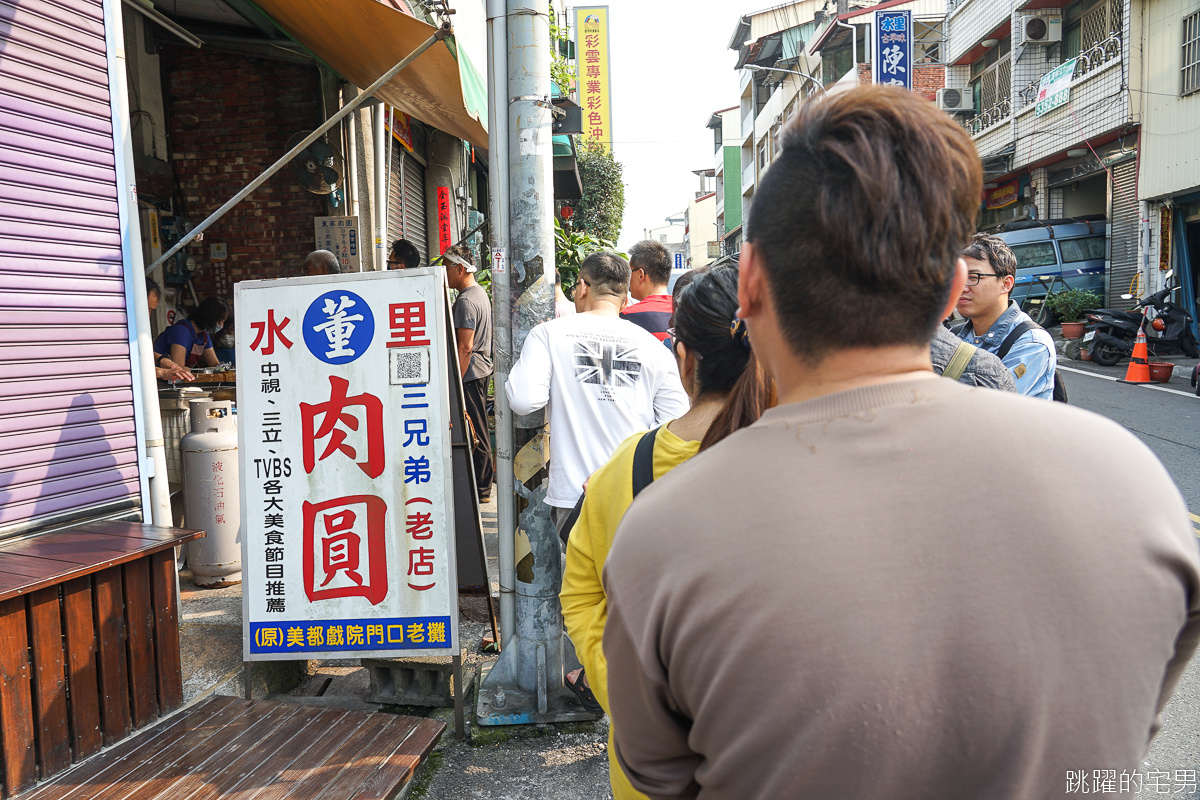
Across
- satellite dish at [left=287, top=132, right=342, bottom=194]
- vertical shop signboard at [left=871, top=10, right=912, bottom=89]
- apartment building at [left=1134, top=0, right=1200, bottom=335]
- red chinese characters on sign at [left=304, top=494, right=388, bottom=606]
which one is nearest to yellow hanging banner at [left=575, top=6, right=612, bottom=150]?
vertical shop signboard at [left=871, top=10, right=912, bottom=89]

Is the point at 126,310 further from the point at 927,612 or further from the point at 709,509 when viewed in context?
the point at 927,612

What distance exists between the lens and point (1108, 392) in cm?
1088

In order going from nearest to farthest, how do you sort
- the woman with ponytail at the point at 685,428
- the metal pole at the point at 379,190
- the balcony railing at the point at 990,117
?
the woman with ponytail at the point at 685,428 < the metal pole at the point at 379,190 < the balcony railing at the point at 990,117

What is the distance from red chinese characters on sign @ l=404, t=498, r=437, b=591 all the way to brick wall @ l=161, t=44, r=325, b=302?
15.6 ft

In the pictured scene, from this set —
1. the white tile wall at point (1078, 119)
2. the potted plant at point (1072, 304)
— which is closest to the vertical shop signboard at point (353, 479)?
the potted plant at point (1072, 304)

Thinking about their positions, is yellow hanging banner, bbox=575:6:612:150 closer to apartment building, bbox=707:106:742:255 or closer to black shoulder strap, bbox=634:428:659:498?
black shoulder strap, bbox=634:428:659:498

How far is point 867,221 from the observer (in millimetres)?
891

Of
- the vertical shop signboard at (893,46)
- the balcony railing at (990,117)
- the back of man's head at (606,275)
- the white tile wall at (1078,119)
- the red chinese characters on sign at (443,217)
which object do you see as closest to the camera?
the back of man's head at (606,275)

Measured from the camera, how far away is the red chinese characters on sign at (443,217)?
10797mm

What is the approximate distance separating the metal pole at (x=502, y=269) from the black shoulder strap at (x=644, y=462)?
1.64 m

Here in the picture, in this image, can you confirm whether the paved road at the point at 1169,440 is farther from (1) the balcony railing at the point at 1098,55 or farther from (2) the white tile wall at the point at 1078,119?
(1) the balcony railing at the point at 1098,55

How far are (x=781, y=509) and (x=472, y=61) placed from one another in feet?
18.0

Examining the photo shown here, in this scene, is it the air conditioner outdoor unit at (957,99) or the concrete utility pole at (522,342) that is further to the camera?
the air conditioner outdoor unit at (957,99)

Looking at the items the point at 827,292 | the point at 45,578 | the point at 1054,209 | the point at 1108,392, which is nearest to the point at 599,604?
the point at 827,292
